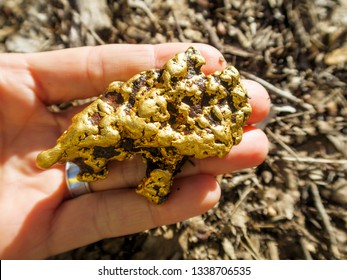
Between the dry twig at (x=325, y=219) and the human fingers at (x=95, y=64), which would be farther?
the dry twig at (x=325, y=219)

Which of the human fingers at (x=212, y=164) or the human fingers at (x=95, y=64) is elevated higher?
the human fingers at (x=95, y=64)

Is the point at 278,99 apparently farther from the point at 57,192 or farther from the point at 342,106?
the point at 57,192

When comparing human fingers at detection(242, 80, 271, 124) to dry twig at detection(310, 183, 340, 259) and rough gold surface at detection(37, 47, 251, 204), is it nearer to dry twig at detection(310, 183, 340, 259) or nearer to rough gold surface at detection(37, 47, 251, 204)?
rough gold surface at detection(37, 47, 251, 204)

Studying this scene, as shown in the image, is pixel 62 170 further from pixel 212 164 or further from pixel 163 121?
pixel 212 164

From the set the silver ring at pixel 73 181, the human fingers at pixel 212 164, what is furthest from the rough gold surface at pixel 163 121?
the silver ring at pixel 73 181

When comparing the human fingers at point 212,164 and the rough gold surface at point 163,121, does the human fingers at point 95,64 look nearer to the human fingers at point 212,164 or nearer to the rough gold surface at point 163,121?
the rough gold surface at point 163,121

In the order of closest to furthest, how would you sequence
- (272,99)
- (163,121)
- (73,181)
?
(163,121) < (73,181) < (272,99)

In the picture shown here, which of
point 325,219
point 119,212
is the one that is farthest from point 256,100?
point 119,212
